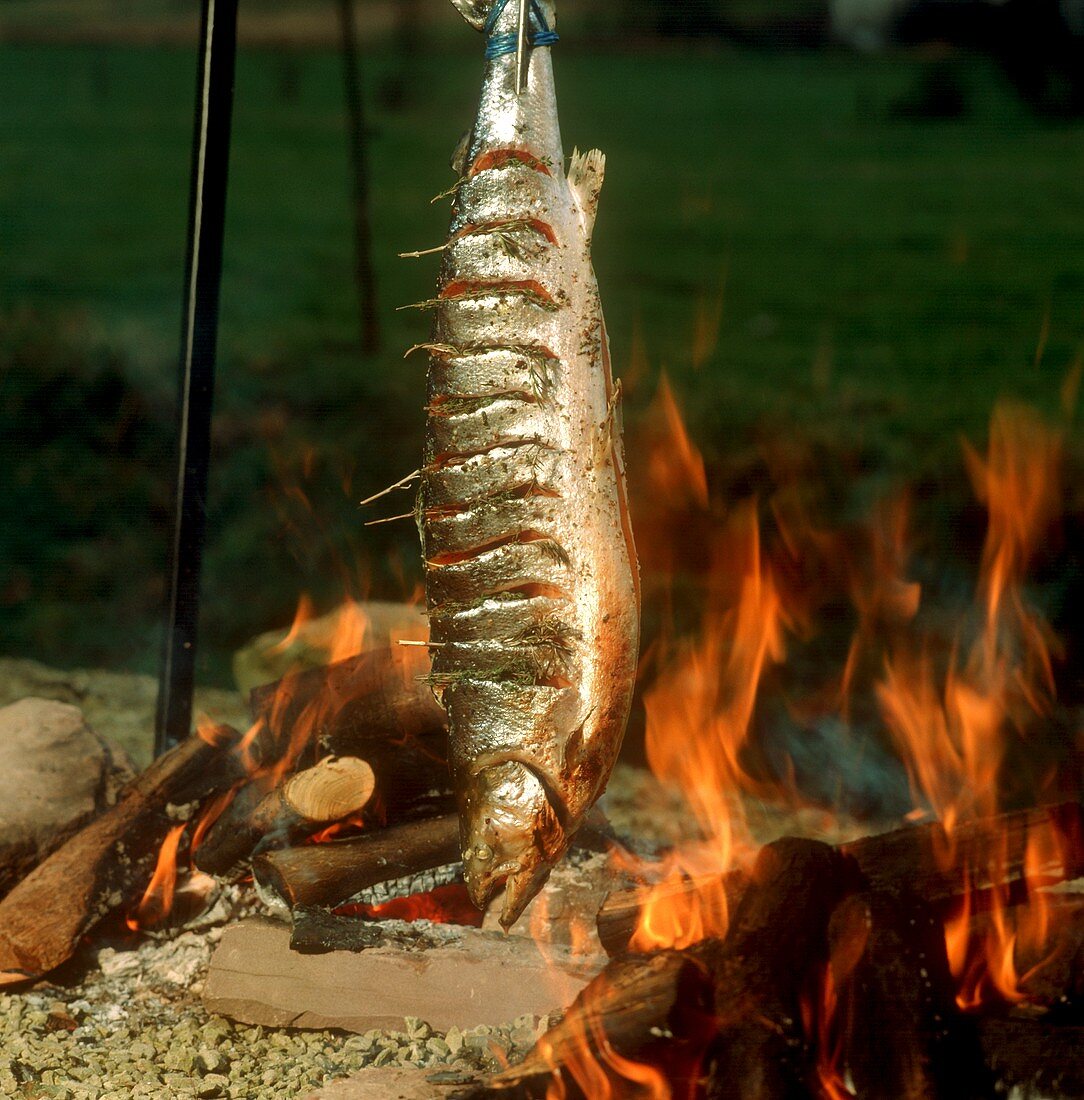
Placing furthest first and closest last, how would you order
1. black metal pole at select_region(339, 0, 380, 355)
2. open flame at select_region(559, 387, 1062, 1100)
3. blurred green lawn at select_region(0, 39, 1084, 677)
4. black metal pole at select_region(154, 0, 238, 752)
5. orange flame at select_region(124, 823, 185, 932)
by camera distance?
blurred green lawn at select_region(0, 39, 1084, 677) → black metal pole at select_region(339, 0, 380, 355) → black metal pole at select_region(154, 0, 238, 752) → orange flame at select_region(124, 823, 185, 932) → open flame at select_region(559, 387, 1062, 1100)

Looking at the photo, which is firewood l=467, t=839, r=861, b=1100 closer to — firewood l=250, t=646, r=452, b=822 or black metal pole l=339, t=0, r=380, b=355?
firewood l=250, t=646, r=452, b=822

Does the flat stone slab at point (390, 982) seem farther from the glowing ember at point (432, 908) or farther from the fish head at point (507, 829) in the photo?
the fish head at point (507, 829)

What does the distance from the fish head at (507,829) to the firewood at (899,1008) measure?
0.58 metres

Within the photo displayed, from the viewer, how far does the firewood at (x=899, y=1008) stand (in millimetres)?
1811

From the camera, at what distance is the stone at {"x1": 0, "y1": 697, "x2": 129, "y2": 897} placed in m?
2.84

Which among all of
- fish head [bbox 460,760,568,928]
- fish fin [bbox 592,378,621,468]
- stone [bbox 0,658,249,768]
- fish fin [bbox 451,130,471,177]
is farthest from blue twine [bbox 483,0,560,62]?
stone [bbox 0,658,249,768]

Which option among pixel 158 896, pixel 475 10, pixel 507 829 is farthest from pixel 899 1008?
pixel 475 10

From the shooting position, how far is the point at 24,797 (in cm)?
290

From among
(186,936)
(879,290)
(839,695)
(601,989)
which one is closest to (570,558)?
(601,989)

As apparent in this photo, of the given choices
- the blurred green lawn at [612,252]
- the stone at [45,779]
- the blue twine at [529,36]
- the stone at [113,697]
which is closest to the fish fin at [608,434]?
the blue twine at [529,36]

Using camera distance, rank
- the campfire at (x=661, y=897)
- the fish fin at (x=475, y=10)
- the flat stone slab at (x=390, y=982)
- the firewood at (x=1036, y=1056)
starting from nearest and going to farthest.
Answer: the firewood at (x=1036, y=1056)
the campfire at (x=661, y=897)
the fish fin at (x=475, y=10)
the flat stone slab at (x=390, y=982)

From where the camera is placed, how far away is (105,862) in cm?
278

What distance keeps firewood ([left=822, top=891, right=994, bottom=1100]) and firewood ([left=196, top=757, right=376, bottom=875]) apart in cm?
121

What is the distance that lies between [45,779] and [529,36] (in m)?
2.29
